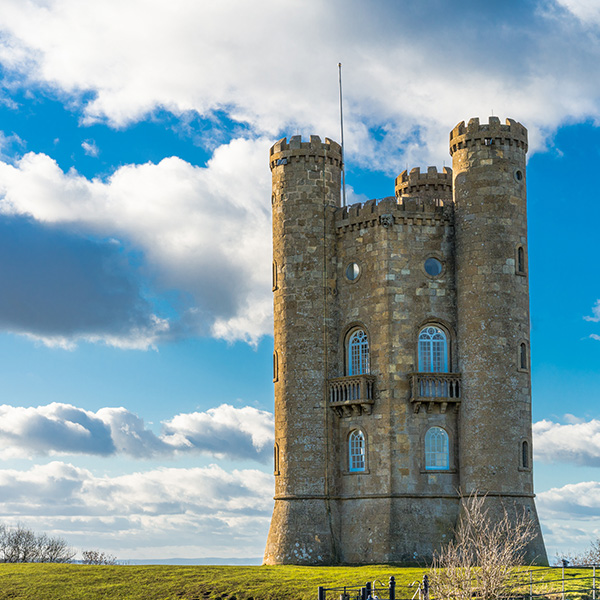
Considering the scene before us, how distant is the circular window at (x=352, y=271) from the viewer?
176 ft

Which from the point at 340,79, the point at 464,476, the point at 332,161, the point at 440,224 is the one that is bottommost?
the point at 464,476

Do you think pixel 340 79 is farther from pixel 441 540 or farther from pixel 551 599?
pixel 551 599

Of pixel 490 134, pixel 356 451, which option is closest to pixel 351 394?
pixel 356 451

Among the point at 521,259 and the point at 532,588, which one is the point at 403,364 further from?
the point at 532,588

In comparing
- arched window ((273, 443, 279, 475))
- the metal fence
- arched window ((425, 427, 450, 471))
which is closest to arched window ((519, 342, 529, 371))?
arched window ((425, 427, 450, 471))

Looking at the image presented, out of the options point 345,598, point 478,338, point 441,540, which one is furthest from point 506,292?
point 345,598

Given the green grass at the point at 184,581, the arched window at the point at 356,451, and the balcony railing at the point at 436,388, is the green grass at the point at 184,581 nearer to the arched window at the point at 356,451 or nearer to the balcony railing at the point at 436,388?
the arched window at the point at 356,451

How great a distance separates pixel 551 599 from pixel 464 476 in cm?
1288

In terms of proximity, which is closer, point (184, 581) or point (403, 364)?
point (184, 581)

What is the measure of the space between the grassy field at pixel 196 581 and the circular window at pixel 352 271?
15.2m

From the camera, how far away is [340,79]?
199 ft

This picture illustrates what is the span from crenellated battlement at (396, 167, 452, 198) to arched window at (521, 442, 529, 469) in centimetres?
1705

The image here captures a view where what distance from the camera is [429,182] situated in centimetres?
6025

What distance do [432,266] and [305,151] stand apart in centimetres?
980
